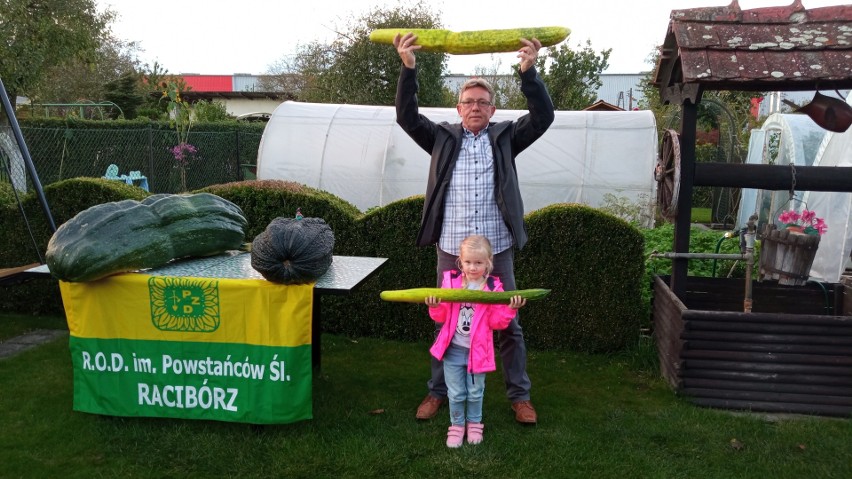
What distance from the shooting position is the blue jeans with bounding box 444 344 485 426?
387 centimetres

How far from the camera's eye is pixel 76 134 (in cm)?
1446

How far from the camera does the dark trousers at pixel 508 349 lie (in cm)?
414

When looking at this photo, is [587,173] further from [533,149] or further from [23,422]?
[23,422]

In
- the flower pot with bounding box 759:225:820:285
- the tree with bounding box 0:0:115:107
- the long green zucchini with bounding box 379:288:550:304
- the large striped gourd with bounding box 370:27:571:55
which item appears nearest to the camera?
the long green zucchini with bounding box 379:288:550:304

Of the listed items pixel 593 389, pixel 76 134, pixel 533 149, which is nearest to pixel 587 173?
pixel 533 149

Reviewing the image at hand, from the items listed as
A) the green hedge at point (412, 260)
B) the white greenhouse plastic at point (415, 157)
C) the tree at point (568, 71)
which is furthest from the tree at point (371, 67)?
the green hedge at point (412, 260)

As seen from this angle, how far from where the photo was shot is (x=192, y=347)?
3.98 metres

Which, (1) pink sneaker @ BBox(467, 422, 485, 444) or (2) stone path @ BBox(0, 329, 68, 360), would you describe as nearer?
(1) pink sneaker @ BBox(467, 422, 485, 444)

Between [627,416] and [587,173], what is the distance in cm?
728

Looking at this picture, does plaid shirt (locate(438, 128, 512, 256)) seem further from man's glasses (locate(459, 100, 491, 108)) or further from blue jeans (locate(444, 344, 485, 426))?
blue jeans (locate(444, 344, 485, 426))

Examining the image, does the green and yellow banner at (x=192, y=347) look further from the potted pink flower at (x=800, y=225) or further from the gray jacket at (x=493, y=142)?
the potted pink flower at (x=800, y=225)

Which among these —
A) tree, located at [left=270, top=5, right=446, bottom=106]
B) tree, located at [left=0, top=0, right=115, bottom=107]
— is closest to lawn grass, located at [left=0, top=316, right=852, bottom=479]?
tree, located at [left=0, top=0, right=115, bottom=107]

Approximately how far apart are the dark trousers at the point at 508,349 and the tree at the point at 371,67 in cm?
1708

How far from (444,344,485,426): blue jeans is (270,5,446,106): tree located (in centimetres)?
1753
